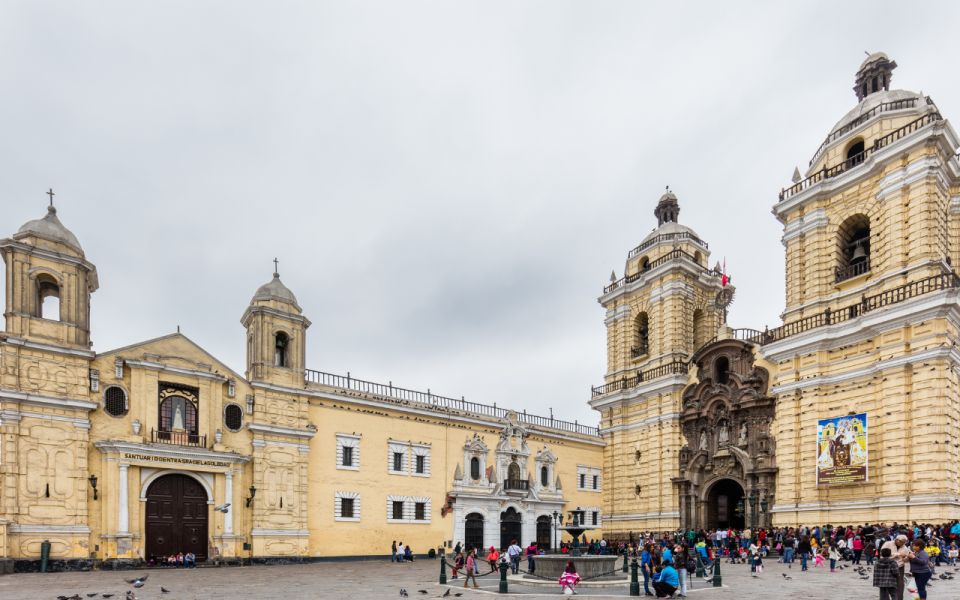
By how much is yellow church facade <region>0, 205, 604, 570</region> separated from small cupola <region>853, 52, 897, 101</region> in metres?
26.4

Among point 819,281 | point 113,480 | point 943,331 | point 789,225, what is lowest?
point 113,480

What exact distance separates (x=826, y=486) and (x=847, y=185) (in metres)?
13.9

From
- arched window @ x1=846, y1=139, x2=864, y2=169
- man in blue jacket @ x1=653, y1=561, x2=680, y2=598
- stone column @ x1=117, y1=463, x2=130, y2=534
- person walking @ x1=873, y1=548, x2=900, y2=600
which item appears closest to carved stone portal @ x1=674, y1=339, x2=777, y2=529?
arched window @ x1=846, y1=139, x2=864, y2=169

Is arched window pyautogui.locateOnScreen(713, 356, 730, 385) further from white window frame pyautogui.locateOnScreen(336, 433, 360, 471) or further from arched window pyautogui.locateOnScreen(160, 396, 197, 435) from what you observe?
arched window pyautogui.locateOnScreen(160, 396, 197, 435)

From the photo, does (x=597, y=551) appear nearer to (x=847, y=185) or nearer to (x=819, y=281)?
(x=819, y=281)

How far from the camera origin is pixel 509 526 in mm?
38094

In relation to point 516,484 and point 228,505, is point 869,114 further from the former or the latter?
point 228,505

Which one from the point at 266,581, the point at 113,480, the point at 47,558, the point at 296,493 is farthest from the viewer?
the point at 296,493

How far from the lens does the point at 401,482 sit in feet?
113

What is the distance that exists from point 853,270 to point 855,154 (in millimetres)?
6109

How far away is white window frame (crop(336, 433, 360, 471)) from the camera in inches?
1286

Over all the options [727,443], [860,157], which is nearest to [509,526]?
[727,443]

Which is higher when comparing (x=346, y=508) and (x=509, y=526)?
(x=346, y=508)


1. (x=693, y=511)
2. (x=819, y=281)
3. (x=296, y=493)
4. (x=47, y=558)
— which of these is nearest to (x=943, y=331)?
(x=819, y=281)
